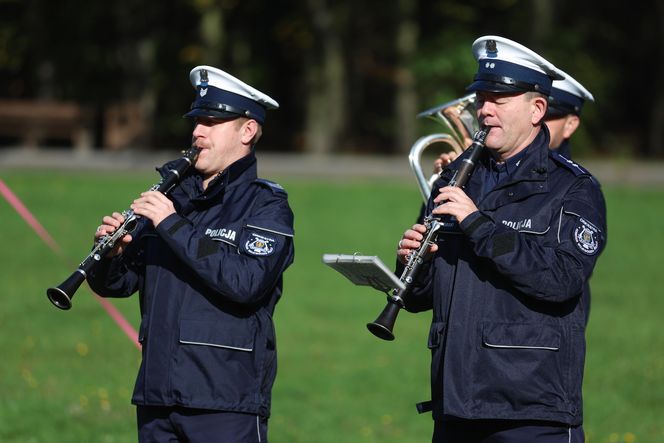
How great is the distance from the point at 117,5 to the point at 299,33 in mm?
6813

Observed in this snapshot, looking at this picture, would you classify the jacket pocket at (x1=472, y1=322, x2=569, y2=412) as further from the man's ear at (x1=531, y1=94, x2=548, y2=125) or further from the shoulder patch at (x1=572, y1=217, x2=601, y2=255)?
the man's ear at (x1=531, y1=94, x2=548, y2=125)

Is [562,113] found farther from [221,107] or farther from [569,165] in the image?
[221,107]

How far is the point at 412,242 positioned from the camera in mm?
4977

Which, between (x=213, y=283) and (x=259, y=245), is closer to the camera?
(x=213, y=283)

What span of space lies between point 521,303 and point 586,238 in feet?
1.15

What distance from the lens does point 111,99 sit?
129 feet

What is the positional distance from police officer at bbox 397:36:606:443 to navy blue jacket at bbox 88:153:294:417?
2.17ft

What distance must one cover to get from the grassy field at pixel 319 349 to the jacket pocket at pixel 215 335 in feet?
10.8

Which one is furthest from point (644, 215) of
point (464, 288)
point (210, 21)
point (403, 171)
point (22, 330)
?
point (464, 288)

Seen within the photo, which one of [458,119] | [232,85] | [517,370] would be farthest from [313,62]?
[517,370]

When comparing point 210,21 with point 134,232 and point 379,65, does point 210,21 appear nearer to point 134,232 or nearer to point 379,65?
point 379,65

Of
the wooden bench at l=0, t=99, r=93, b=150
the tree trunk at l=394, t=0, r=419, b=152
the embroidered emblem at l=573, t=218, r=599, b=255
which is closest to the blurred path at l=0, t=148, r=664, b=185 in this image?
the wooden bench at l=0, t=99, r=93, b=150

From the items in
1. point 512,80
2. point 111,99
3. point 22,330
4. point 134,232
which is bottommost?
point 111,99

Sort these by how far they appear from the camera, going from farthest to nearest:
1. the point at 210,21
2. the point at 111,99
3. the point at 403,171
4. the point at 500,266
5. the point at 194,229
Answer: the point at 111,99 → the point at 210,21 → the point at 403,171 → the point at 194,229 → the point at 500,266
